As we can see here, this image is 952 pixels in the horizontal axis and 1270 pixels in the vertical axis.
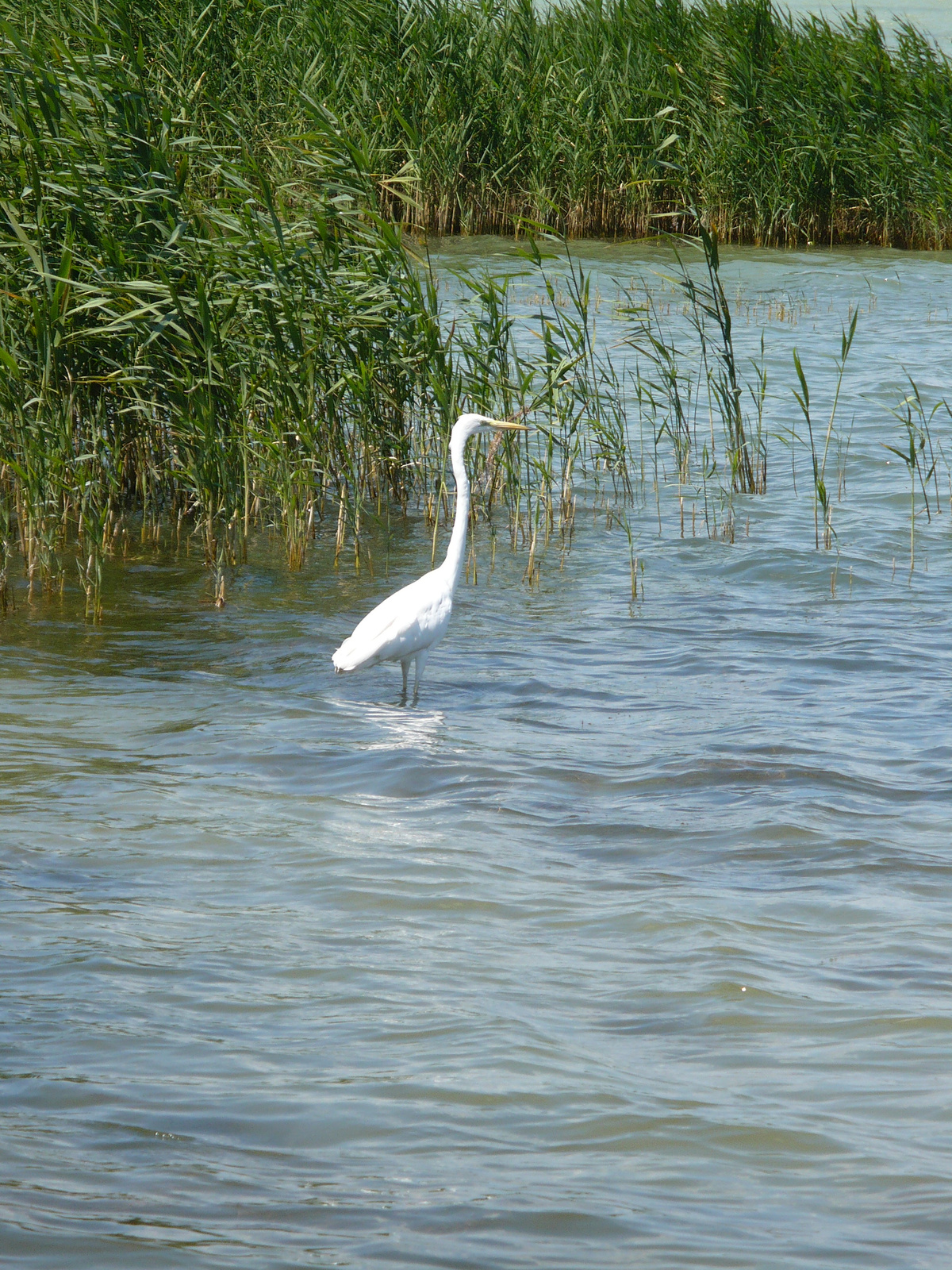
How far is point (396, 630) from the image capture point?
5234 millimetres

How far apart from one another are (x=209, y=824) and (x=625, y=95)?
12.7m

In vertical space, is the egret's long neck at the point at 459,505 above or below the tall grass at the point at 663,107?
below

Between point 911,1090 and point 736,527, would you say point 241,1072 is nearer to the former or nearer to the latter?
point 911,1090

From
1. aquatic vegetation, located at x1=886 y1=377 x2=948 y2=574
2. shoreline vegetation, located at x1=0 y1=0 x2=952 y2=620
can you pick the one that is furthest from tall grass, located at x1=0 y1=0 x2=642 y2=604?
aquatic vegetation, located at x1=886 y1=377 x2=948 y2=574

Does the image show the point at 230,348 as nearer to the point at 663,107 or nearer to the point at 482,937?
the point at 482,937

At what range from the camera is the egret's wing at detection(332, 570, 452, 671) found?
5.23 metres

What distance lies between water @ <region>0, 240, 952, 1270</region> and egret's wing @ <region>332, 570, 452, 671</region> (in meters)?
0.23

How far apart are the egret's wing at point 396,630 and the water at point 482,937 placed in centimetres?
23

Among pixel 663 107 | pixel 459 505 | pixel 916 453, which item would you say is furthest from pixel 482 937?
pixel 663 107

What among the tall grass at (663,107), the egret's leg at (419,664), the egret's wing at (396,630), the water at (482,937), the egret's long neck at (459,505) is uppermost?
the tall grass at (663,107)

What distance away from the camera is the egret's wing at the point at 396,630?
5230 mm

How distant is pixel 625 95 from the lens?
14.6 metres

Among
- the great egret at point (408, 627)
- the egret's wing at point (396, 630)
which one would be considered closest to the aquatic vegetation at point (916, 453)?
the great egret at point (408, 627)

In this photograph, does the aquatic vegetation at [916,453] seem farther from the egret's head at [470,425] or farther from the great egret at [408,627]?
the great egret at [408,627]
